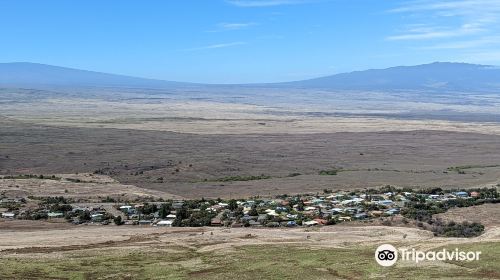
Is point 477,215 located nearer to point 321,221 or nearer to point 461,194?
point 461,194

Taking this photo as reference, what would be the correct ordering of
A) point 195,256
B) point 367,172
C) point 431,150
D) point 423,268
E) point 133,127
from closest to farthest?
point 423,268 < point 195,256 < point 367,172 < point 431,150 < point 133,127

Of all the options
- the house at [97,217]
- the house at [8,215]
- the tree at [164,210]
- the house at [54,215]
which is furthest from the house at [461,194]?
the house at [8,215]

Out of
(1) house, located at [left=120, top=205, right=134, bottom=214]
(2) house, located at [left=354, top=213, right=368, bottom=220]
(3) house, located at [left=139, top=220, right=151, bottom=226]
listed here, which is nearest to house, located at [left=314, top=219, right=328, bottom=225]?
(2) house, located at [left=354, top=213, right=368, bottom=220]

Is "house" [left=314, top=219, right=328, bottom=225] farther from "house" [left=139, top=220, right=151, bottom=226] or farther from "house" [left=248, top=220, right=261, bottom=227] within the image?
"house" [left=139, top=220, right=151, bottom=226]

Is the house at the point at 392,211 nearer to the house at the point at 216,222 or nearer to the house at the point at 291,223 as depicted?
the house at the point at 291,223

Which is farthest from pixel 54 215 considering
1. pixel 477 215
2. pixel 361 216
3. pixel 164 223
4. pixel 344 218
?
pixel 477 215

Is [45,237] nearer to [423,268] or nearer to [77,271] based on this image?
[77,271]

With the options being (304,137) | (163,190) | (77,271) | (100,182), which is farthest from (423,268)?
(304,137)

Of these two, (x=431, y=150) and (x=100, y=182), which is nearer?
(x=100, y=182)
